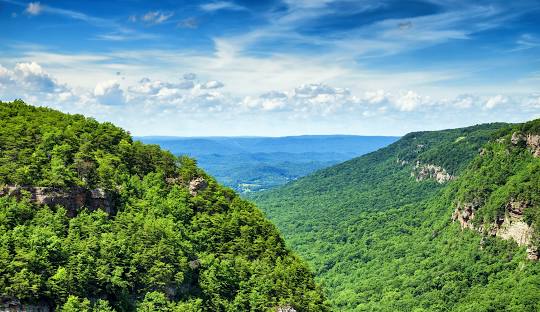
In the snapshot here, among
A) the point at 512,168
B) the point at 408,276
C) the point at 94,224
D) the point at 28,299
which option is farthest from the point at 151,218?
the point at 512,168

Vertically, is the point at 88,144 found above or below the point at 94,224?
above

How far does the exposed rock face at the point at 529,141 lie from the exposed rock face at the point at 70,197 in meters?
148

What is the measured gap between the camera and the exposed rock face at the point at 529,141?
18070cm

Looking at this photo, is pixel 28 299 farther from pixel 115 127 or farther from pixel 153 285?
pixel 115 127

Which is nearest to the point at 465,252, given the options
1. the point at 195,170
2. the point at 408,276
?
the point at 408,276

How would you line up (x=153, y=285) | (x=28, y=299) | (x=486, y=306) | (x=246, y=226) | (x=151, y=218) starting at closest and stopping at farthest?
(x=28, y=299) → (x=153, y=285) → (x=151, y=218) → (x=246, y=226) → (x=486, y=306)

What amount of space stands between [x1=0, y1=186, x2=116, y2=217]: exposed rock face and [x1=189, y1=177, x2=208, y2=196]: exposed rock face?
18264 mm

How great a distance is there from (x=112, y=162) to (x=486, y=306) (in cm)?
10018


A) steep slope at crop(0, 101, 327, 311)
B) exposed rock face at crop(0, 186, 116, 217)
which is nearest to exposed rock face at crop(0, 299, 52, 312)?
steep slope at crop(0, 101, 327, 311)

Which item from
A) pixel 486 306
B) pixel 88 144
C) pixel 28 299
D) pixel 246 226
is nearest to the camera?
pixel 28 299

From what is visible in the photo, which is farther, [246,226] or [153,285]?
[246,226]

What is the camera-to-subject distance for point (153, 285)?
73375mm

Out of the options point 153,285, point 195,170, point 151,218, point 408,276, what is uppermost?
point 195,170

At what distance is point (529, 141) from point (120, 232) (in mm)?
155191
